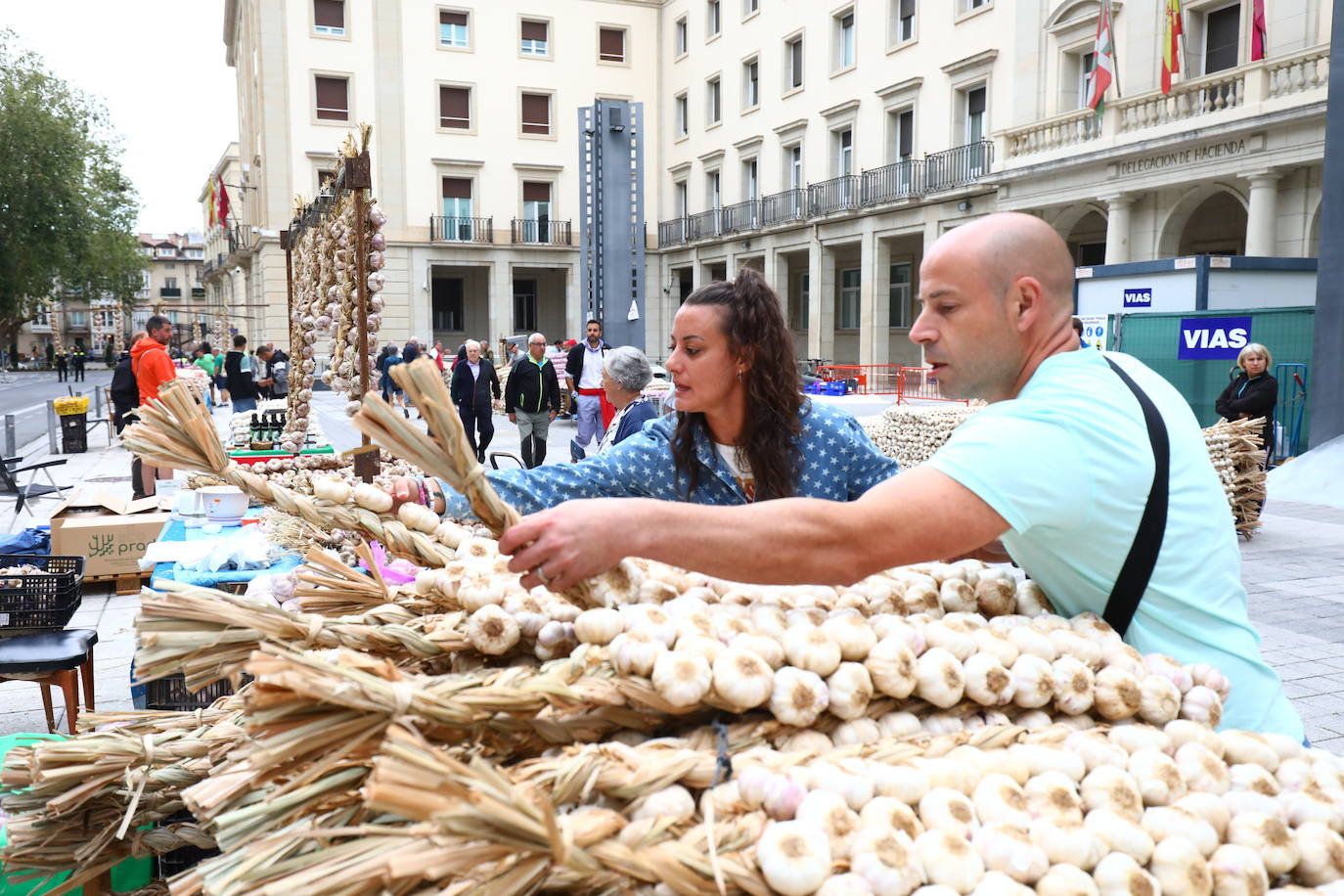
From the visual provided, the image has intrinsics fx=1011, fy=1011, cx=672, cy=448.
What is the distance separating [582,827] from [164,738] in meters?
1.00

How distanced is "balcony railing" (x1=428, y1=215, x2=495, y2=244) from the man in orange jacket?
27.9 metres

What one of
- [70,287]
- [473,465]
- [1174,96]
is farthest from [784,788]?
[70,287]

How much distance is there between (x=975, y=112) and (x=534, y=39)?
64.7 feet

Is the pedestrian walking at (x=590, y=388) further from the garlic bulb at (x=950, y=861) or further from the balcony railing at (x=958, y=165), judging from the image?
the balcony railing at (x=958, y=165)

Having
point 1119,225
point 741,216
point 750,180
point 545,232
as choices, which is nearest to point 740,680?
point 1119,225

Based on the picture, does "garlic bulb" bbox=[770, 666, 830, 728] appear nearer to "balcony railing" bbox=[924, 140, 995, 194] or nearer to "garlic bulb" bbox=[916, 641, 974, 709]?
"garlic bulb" bbox=[916, 641, 974, 709]

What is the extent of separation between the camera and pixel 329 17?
3547cm

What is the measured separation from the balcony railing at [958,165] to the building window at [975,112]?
0.50m

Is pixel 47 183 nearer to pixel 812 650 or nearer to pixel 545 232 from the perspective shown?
pixel 545 232

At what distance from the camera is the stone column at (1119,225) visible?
19.7m

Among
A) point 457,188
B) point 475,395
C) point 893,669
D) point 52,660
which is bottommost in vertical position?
point 52,660

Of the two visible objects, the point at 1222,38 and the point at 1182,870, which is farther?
the point at 1222,38

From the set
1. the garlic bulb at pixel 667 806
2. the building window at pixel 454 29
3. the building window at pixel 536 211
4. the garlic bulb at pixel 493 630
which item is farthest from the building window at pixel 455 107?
the garlic bulb at pixel 667 806

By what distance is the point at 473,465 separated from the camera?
1138 mm
